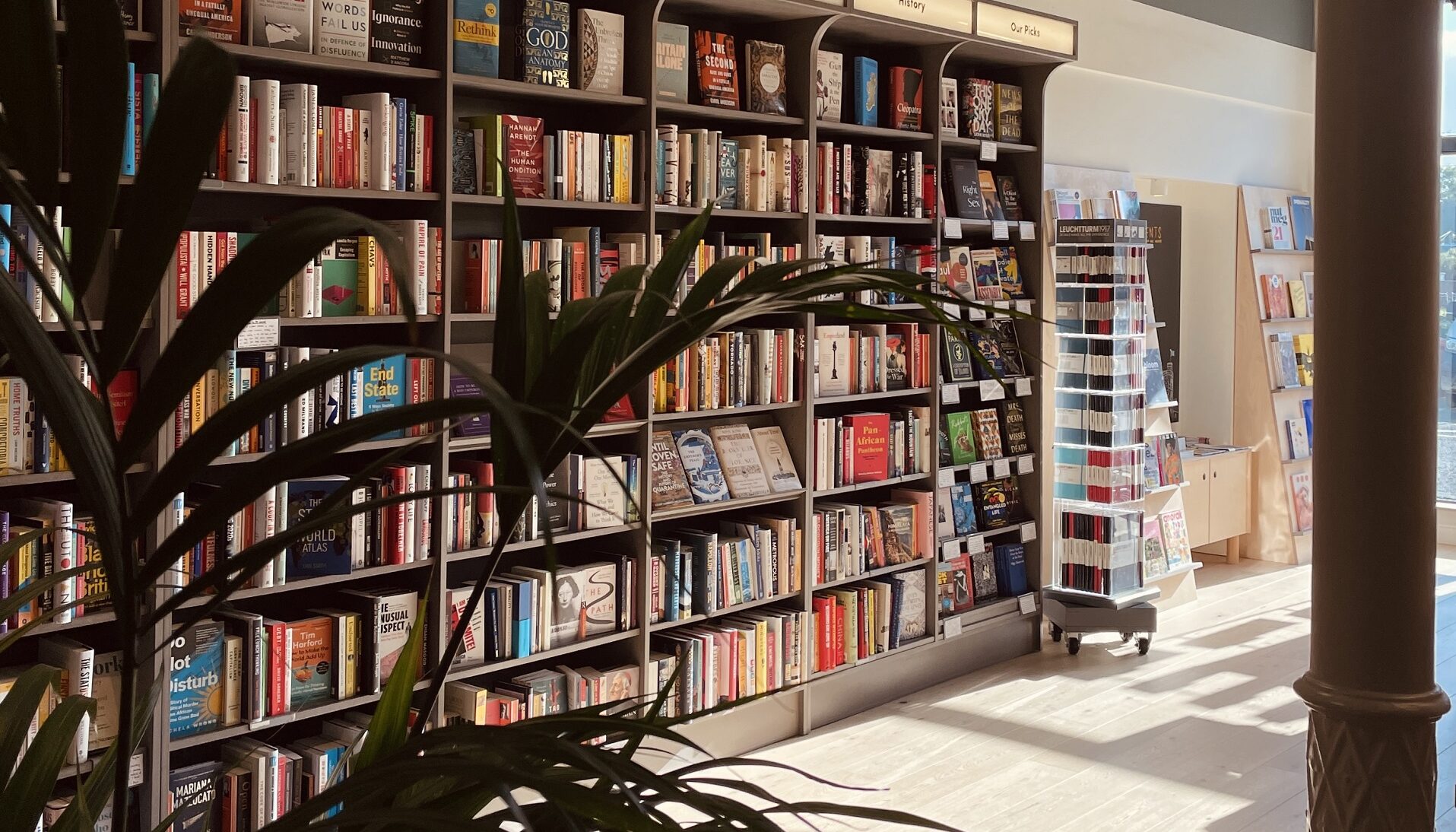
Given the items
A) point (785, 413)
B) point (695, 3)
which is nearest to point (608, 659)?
point (785, 413)

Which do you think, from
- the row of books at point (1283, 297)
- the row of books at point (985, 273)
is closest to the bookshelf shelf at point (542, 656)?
the row of books at point (985, 273)

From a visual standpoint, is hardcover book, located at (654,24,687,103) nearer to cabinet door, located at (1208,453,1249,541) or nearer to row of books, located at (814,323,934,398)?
row of books, located at (814,323,934,398)

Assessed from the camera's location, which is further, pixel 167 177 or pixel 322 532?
pixel 322 532

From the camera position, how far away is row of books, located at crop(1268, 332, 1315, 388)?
8562 mm

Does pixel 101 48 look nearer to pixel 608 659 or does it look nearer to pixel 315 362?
pixel 315 362

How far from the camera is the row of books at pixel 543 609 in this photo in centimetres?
413

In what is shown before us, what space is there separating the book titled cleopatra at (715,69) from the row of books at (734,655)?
6.34 ft

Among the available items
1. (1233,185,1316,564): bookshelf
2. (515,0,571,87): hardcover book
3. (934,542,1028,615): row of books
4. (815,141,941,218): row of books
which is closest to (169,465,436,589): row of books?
(515,0,571,87): hardcover book

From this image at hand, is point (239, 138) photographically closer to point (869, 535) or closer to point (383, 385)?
point (383, 385)

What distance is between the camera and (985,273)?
6.13 meters

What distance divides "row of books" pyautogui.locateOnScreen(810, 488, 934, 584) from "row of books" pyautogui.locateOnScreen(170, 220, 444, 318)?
6.45 feet

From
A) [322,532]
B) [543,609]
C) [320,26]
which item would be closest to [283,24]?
[320,26]

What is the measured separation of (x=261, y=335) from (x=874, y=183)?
2869 mm

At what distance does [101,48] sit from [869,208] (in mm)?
4782
